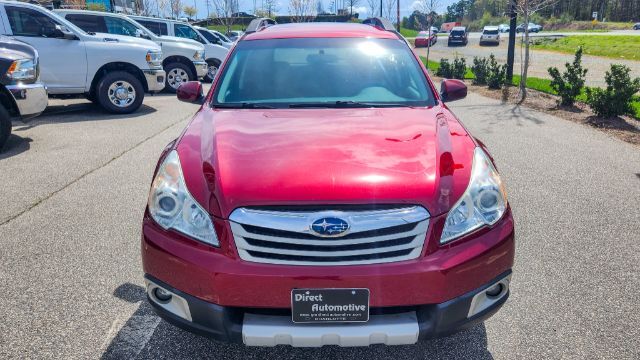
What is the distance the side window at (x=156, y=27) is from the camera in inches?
613

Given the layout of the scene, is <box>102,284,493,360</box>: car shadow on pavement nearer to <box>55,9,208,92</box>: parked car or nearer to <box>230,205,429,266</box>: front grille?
<box>230,205,429,266</box>: front grille

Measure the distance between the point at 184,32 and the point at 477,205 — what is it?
16225mm

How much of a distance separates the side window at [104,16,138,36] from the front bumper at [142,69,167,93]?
2.38 metres

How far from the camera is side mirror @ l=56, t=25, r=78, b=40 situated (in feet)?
30.6

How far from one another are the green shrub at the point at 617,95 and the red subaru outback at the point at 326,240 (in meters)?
7.62

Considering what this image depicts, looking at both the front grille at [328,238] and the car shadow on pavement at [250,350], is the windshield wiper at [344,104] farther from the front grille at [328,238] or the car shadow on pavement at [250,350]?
the car shadow on pavement at [250,350]

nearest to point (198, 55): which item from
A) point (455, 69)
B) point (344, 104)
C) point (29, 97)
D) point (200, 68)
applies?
point (200, 68)

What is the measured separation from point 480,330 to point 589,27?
74443 millimetres

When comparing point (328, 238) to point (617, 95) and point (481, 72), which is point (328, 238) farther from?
point (481, 72)

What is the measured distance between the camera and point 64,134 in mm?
8188

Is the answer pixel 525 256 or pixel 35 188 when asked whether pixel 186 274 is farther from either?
pixel 35 188

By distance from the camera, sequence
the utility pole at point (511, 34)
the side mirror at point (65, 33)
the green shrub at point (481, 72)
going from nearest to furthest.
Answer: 1. the side mirror at point (65, 33)
2. the utility pole at point (511, 34)
3. the green shrub at point (481, 72)

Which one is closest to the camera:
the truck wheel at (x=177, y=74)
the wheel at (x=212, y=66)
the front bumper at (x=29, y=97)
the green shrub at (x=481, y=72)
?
the front bumper at (x=29, y=97)

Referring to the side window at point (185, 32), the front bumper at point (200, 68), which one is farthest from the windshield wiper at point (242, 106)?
the side window at point (185, 32)
